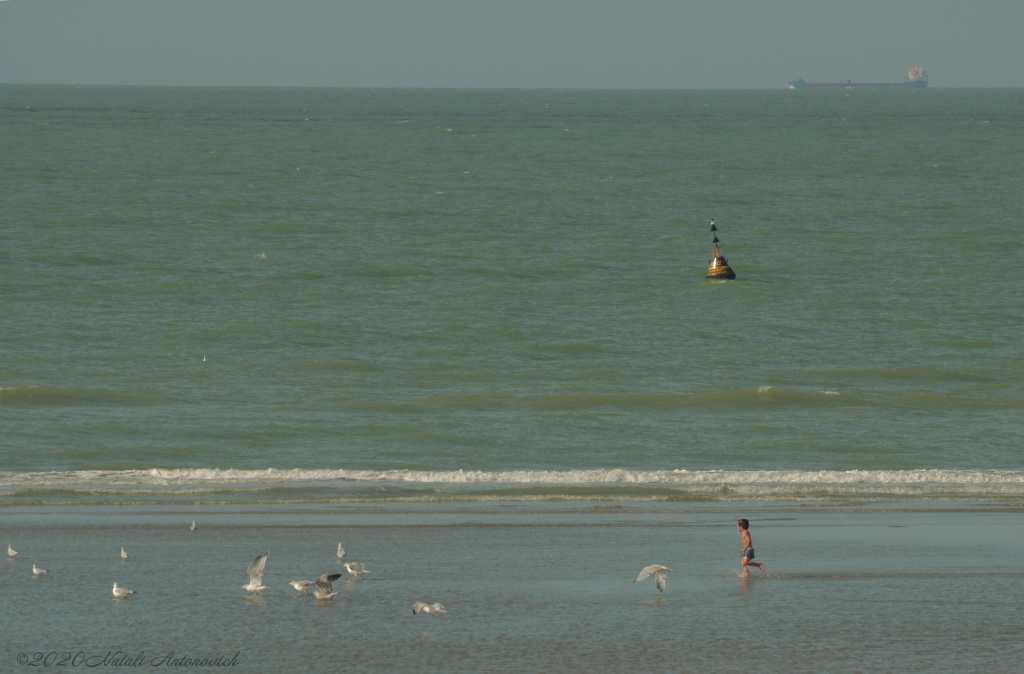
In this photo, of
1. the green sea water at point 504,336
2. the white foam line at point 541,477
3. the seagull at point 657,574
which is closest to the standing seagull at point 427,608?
the seagull at point 657,574

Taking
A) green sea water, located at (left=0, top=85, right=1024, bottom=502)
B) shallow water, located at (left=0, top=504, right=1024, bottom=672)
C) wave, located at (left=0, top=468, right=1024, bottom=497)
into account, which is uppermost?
green sea water, located at (left=0, top=85, right=1024, bottom=502)

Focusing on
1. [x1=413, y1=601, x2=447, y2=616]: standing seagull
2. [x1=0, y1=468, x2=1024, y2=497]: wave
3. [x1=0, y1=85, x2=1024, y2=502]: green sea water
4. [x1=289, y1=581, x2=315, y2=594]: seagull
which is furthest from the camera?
[x1=0, y1=85, x2=1024, y2=502]: green sea water

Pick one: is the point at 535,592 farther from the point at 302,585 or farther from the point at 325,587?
the point at 302,585

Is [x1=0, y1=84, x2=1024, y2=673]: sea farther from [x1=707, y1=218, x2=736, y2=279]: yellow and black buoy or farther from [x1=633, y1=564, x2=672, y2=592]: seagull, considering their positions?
[x1=707, y1=218, x2=736, y2=279]: yellow and black buoy

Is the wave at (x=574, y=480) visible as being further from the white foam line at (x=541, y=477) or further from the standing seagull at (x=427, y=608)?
the standing seagull at (x=427, y=608)

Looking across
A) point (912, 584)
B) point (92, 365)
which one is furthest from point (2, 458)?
point (912, 584)

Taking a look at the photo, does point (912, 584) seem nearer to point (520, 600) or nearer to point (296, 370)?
point (520, 600)

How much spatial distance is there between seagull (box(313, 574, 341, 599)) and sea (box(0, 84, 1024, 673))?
5.6 inches

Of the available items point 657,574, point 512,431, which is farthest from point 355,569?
point 512,431

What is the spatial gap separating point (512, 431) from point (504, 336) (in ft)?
36.4

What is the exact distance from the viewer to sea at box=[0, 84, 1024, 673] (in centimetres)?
1098

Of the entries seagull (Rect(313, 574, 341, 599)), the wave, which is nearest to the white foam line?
the wave

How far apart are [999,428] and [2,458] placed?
61.5ft

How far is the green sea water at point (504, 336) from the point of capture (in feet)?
66.6
